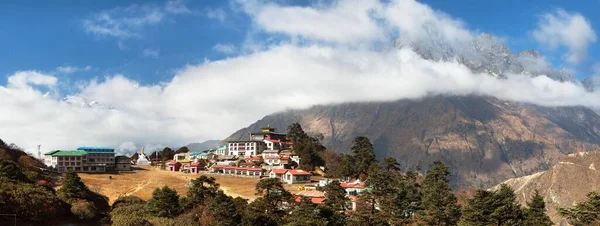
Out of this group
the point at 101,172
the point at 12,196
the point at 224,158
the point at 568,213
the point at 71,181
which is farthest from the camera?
the point at 224,158

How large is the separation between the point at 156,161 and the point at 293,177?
5937 cm

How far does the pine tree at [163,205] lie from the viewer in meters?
75.5

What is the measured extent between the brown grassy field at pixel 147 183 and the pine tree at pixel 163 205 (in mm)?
21510

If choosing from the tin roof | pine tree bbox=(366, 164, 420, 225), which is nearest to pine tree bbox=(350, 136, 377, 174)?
the tin roof

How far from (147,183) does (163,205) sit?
122 feet

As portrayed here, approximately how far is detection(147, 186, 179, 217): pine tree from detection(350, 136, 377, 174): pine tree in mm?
51606

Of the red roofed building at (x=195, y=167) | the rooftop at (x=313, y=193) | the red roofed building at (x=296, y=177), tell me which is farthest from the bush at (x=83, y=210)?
the red roofed building at (x=195, y=167)

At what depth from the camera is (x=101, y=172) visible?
406ft

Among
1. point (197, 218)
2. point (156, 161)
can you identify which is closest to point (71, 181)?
point (197, 218)

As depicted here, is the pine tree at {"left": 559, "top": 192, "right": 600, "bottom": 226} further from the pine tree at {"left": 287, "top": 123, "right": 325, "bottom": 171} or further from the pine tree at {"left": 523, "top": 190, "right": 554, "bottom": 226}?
the pine tree at {"left": 287, "top": 123, "right": 325, "bottom": 171}

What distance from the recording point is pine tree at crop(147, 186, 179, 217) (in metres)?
75.5

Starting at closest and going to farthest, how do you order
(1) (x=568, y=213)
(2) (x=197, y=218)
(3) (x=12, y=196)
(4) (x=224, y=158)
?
(1) (x=568, y=213) → (3) (x=12, y=196) → (2) (x=197, y=218) → (4) (x=224, y=158)

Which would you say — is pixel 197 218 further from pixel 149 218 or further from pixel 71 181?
pixel 71 181

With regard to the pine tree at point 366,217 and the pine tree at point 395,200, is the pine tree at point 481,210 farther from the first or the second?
the pine tree at point 366,217
